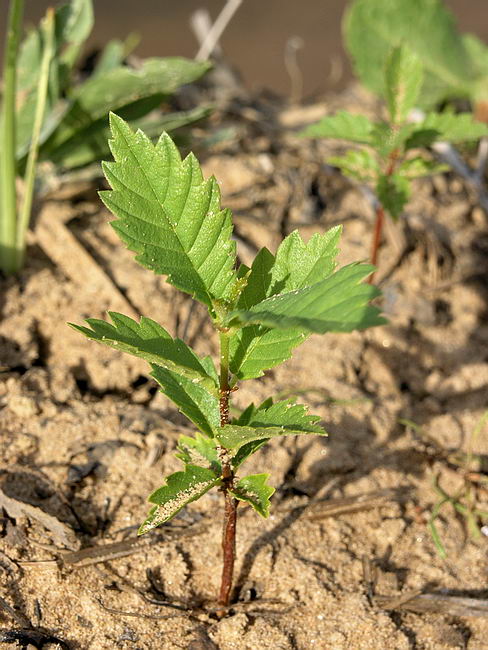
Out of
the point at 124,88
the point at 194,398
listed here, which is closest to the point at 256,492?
the point at 194,398

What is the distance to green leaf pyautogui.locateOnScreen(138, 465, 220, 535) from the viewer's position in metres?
1.28

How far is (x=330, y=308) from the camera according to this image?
1072 millimetres

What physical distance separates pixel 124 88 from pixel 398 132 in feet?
2.99

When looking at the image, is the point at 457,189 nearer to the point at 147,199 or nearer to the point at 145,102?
the point at 145,102

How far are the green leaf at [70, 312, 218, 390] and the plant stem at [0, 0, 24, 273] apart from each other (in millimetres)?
1115

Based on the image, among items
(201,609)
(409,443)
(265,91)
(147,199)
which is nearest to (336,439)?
(409,443)

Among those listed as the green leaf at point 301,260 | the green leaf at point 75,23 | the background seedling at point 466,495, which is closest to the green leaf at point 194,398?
the green leaf at point 301,260

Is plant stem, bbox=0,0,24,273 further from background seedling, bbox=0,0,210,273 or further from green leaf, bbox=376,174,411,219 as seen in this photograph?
green leaf, bbox=376,174,411,219

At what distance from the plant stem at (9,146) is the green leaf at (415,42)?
145 centimetres

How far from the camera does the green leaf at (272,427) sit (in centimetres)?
124

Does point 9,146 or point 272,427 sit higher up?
point 9,146

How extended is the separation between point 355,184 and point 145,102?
0.95m

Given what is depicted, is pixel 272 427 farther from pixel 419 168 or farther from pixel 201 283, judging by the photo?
pixel 419 168

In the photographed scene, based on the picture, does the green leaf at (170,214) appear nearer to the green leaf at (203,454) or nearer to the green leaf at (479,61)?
the green leaf at (203,454)
